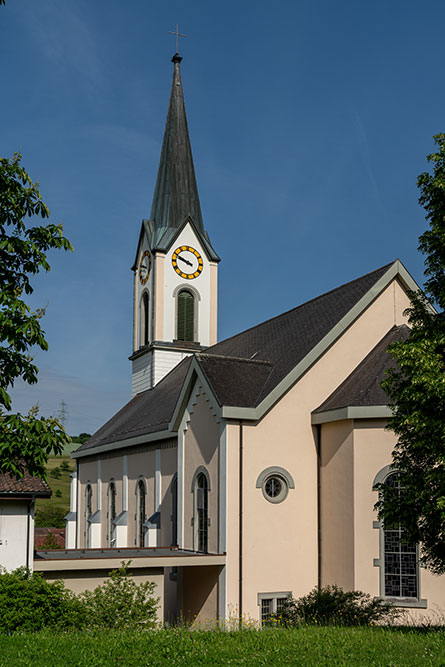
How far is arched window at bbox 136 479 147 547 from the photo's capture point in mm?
30453

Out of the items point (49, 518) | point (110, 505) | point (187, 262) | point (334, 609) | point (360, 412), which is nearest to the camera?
point (334, 609)

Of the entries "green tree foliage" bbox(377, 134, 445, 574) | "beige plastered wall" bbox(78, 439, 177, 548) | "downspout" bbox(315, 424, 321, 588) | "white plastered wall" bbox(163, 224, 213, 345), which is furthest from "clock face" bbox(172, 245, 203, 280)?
"green tree foliage" bbox(377, 134, 445, 574)

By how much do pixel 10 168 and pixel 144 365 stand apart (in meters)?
30.0

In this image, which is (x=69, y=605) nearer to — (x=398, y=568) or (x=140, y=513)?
(x=398, y=568)

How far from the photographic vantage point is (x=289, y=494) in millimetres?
21812

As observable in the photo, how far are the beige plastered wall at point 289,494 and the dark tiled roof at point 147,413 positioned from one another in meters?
6.89

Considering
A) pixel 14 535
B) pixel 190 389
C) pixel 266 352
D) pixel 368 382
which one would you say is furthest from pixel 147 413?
pixel 14 535

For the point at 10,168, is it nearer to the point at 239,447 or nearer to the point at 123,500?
the point at 239,447

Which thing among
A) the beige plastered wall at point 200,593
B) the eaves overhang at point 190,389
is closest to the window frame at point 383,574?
the beige plastered wall at point 200,593

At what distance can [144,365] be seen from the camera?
4094 cm

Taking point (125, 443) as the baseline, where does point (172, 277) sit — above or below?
above

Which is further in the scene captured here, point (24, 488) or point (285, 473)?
point (285, 473)

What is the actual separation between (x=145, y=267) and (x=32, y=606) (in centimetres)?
2890

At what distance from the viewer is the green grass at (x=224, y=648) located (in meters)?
10.6
